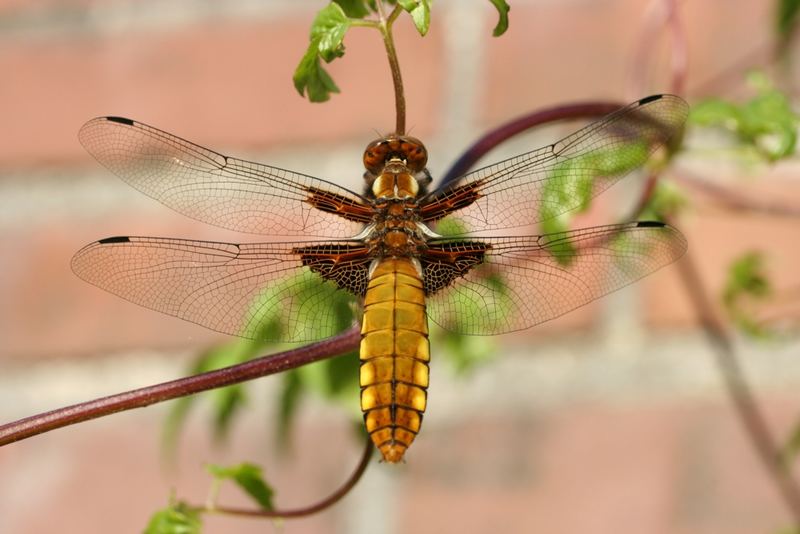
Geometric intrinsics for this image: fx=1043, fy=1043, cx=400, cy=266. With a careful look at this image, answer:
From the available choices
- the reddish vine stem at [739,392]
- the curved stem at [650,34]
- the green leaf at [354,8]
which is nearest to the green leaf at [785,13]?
the curved stem at [650,34]

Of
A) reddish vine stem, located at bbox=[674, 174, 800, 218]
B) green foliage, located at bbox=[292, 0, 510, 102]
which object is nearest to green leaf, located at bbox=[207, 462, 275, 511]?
green foliage, located at bbox=[292, 0, 510, 102]

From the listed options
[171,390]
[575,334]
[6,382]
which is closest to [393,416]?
[171,390]

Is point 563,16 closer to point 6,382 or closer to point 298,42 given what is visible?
point 298,42

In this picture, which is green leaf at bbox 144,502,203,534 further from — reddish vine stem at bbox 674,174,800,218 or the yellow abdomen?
reddish vine stem at bbox 674,174,800,218

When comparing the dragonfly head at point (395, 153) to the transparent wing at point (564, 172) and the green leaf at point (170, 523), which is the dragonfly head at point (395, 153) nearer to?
the transparent wing at point (564, 172)

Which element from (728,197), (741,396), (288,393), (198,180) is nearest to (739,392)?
(741,396)

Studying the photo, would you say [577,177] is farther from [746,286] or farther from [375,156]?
[746,286]
